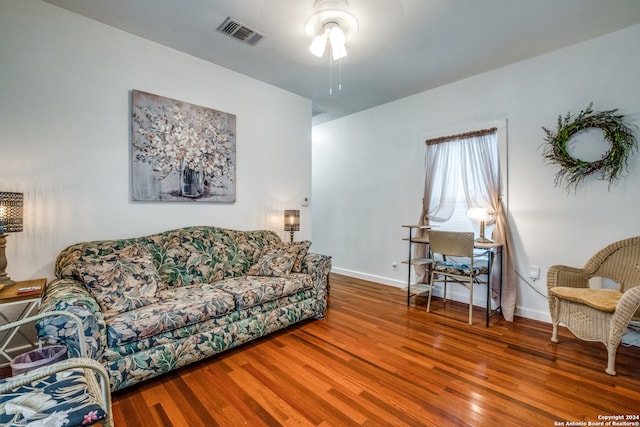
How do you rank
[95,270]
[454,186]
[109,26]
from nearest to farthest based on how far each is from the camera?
[95,270], [109,26], [454,186]

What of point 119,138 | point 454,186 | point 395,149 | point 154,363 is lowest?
point 154,363

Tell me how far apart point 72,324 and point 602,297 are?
3574 millimetres

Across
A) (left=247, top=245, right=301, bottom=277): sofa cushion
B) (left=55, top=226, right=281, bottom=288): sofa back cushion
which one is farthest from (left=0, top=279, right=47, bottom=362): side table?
(left=247, top=245, right=301, bottom=277): sofa cushion

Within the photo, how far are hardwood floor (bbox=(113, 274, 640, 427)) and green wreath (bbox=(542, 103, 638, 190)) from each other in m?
1.52

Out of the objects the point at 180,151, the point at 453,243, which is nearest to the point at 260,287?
the point at 180,151

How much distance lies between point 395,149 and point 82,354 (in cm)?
392

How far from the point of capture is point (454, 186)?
3.52 meters

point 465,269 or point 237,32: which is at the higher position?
point 237,32

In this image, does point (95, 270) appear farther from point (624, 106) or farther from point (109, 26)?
point (624, 106)

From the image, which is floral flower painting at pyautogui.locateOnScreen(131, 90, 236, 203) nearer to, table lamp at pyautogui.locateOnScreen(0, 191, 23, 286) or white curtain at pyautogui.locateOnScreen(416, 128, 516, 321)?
table lamp at pyautogui.locateOnScreen(0, 191, 23, 286)

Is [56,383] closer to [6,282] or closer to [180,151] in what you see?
[6,282]

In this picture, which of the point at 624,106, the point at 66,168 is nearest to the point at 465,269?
the point at 624,106

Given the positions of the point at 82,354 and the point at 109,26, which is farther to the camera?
the point at 109,26

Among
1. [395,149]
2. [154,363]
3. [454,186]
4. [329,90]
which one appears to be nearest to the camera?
[154,363]
